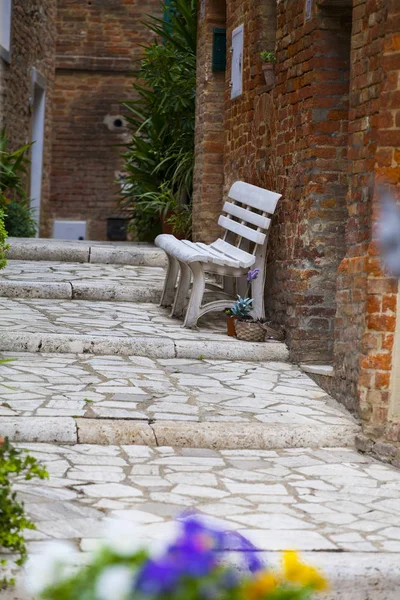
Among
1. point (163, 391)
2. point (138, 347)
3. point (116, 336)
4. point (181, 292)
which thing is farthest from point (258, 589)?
point (181, 292)

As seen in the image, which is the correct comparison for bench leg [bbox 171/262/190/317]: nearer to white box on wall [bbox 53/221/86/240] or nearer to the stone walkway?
the stone walkway

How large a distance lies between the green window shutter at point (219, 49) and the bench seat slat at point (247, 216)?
209 centimetres

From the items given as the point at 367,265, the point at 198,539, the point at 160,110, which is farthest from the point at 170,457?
the point at 160,110

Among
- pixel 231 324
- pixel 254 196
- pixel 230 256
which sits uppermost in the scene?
pixel 254 196

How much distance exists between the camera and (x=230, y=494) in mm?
4258

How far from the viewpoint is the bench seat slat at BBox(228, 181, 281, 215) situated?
23.2 feet

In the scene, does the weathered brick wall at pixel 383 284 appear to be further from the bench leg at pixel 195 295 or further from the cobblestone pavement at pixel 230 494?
the bench leg at pixel 195 295

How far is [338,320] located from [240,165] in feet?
9.70

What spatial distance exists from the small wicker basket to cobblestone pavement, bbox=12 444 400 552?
1.90 meters

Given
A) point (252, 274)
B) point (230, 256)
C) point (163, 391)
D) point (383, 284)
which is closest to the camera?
point (383, 284)

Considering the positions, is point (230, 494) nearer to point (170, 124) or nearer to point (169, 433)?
point (169, 433)

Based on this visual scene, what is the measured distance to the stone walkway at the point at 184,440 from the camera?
3752mm

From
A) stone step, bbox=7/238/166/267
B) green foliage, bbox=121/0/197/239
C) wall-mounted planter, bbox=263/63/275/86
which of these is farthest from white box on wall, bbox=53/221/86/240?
wall-mounted planter, bbox=263/63/275/86

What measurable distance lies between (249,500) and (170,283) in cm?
405
